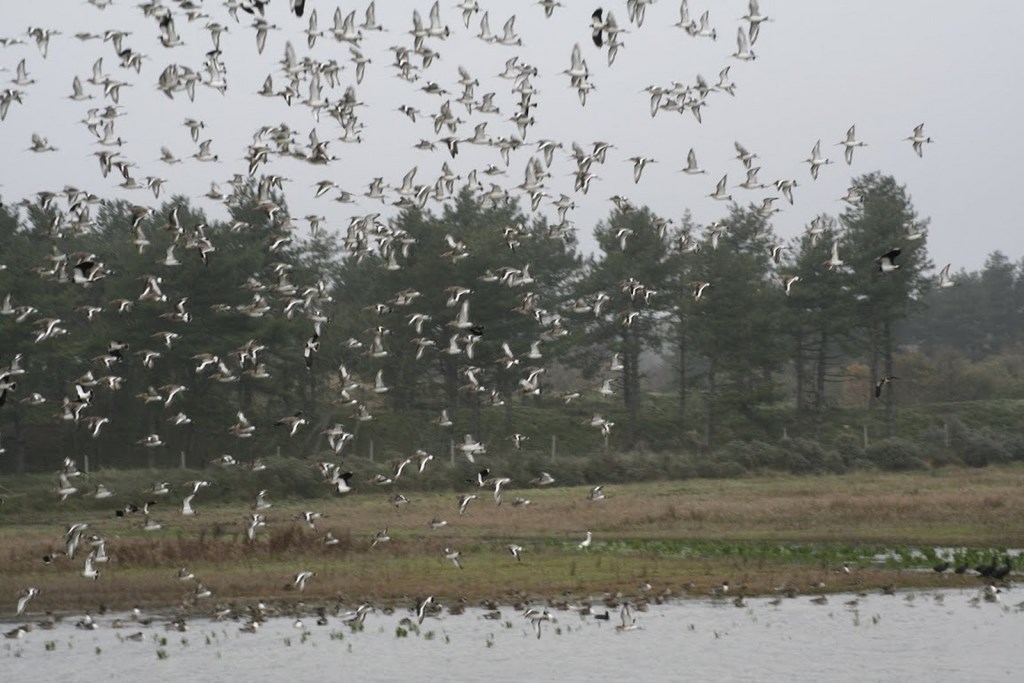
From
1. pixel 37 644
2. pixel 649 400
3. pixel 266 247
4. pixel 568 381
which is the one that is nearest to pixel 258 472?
pixel 266 247

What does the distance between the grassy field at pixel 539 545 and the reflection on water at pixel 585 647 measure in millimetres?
2573

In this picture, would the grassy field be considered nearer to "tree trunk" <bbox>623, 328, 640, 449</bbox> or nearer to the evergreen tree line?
the evergreen tree line

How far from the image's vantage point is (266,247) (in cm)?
8381

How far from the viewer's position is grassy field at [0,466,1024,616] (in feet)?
121

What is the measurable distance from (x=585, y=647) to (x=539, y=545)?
50.7 ft

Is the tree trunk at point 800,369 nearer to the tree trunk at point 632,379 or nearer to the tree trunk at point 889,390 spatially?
the tree trunk at point 889,390

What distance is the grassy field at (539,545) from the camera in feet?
121

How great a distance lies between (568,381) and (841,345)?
45.4m

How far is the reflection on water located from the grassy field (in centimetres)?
257

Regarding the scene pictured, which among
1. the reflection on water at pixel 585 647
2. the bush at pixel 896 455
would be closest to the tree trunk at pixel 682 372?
the bush at pixel 896 455

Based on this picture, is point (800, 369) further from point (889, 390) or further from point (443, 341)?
point (443, 341)

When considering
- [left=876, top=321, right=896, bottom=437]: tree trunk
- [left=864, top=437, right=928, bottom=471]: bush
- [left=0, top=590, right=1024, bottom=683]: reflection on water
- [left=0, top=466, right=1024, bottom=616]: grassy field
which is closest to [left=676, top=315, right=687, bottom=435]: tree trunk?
[left=876, top=321, right=896, bottom=437]: tree trunk

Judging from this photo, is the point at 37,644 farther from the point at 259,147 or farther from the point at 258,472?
the point at 258,472

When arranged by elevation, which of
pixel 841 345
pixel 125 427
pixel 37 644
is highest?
pixel 841 345
